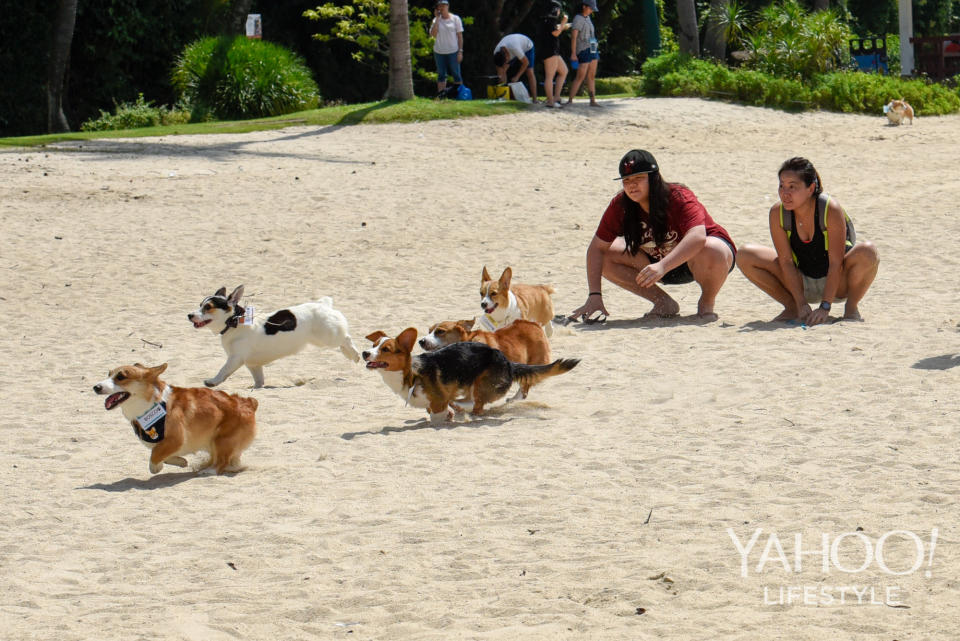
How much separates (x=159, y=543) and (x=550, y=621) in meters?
1.99

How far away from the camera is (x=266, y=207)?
1537 cm

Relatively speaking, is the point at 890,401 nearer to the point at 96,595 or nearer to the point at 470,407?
the point at 470,407

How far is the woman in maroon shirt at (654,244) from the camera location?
9.45 m

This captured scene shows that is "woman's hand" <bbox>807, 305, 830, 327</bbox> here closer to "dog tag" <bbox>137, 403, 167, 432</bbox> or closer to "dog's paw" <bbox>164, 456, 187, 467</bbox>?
"dog's paw" <bbox>164, 456, 187, 467</bbox>

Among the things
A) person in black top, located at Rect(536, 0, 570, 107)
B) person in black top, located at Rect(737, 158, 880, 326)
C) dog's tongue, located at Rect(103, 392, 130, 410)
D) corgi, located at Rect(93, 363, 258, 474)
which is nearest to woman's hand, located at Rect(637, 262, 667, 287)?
person in black top, located at Rect(737, 158, 880, 326)

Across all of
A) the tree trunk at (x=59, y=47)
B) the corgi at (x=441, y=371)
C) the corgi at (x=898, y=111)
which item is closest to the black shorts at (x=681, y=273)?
the corgi at (x=441, y=371)

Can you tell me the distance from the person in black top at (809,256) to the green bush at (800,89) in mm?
15396

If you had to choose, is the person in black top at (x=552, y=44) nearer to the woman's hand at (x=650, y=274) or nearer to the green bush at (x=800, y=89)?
the green bush at (x=800, y=89)

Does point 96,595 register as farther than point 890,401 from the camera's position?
No

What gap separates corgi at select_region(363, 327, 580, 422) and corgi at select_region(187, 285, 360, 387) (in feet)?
4.99

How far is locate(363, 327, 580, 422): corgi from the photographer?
278 inches

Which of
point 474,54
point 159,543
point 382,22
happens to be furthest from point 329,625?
point 474,54

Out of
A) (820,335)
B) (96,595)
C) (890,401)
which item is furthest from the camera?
(820,335)

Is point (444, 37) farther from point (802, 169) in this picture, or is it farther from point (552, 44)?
point (802, 169)
